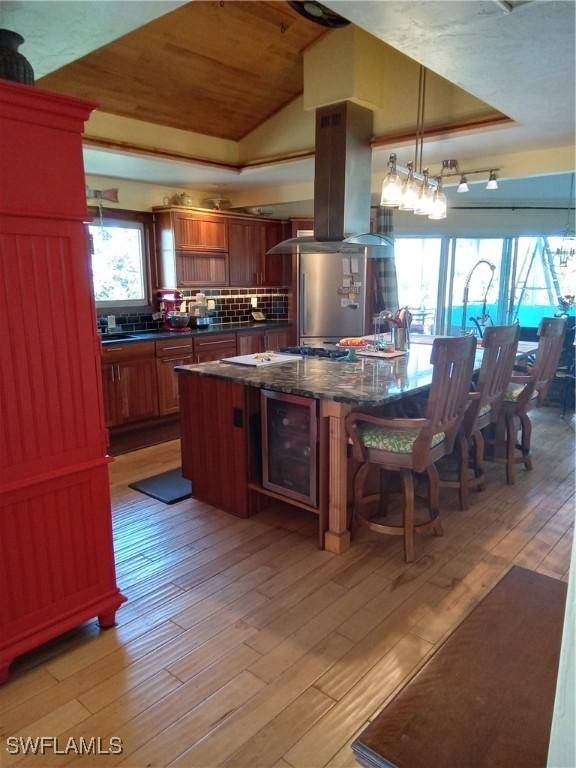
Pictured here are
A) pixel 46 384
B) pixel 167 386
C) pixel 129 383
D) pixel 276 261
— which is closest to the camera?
pixel 46 384

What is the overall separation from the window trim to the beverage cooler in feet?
9.19

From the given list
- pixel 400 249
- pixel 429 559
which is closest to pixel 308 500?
pixel 429 559

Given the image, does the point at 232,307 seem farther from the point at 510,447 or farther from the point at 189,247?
the point at 510,447

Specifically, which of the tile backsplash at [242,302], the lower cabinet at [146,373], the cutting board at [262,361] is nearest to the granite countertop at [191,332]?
the lower cabinet at [146,373]

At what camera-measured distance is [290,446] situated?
2.87m

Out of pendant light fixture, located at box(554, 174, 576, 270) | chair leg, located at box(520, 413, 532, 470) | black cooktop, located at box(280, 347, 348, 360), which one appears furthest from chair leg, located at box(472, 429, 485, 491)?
pendant light fixture, located at box(554, 174, 576, 270)

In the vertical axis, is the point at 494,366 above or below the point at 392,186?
below

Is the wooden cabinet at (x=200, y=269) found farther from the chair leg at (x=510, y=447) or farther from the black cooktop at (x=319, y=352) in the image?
the chair leg at (x=510, y=447)

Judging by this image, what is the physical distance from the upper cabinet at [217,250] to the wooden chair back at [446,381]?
3512mm

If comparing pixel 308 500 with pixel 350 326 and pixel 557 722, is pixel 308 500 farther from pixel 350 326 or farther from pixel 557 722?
pixel 350 326

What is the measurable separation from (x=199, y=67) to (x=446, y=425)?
3.35m

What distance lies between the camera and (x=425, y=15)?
6.30ft

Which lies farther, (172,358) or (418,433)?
(172,358)

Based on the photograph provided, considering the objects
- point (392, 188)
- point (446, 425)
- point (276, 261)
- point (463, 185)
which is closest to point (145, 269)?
point (276, 261)
